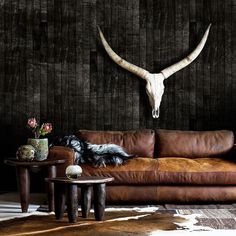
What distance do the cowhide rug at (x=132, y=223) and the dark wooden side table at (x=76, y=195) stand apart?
0.08m

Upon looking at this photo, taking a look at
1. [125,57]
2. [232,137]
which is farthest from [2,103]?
[232,137]

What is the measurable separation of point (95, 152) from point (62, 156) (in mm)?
428

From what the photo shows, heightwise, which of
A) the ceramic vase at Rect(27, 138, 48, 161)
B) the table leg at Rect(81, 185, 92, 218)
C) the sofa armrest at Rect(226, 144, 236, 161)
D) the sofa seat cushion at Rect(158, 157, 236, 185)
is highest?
the ceramic vase at Rect(27, 138, 48, 161)

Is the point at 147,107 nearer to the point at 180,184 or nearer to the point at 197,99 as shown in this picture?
the point at 197,99

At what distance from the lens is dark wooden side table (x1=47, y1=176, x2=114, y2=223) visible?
15.6 ft

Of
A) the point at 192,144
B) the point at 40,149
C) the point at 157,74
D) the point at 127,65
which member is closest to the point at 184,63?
the point at 157,74

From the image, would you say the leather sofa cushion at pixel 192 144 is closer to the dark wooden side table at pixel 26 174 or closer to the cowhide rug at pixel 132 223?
the cowhide rug at pixel 132 223

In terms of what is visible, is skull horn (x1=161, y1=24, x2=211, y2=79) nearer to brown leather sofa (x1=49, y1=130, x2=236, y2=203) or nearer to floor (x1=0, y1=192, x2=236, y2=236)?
brown leather sofa (x1=49, y1=130, x2=236, y2=203)

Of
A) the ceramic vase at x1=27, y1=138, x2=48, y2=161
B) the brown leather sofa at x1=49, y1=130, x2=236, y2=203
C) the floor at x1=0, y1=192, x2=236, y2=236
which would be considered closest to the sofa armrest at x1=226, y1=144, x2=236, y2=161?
the brown leather sofa at x1=49, y1=130, x2=236, y2=203

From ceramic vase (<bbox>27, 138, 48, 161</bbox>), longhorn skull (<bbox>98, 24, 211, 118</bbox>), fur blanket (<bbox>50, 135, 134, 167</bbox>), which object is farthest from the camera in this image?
longhorn skull (<bbox>98, 24, 211, 118</bbox>)

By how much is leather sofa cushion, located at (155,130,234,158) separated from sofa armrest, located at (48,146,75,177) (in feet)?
4.11

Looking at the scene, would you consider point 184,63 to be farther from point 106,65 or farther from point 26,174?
point 26,174

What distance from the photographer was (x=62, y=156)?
5633mm

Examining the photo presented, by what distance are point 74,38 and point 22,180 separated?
2.29 m
